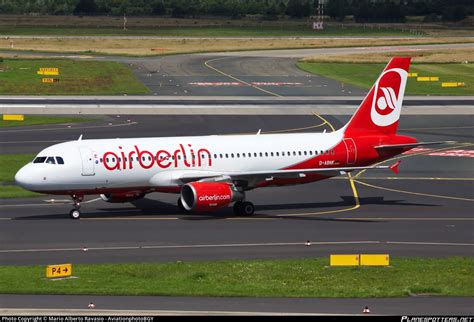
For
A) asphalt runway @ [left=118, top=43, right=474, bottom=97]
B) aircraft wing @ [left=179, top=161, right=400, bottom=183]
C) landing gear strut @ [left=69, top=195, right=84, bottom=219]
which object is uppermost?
aircraft wing @ [left=179, top=161, right=400, bottom=183]

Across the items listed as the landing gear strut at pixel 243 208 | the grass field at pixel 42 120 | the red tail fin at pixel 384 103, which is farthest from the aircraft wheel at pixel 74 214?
the grass field at pixel 42 120

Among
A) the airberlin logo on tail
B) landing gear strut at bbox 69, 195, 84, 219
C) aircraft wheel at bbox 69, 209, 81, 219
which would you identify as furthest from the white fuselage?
the airberlin logo on tail

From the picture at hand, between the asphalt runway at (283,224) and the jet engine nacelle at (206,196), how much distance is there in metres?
0.92

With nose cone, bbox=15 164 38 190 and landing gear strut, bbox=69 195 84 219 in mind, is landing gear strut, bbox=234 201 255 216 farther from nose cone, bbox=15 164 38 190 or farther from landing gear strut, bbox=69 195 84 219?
nose cone, bbox=15 164 38 190

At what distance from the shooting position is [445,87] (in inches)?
5221

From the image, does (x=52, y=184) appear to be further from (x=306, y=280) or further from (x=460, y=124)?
(x=460, y=124)

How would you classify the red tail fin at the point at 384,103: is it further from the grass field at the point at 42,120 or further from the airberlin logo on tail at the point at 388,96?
the grass field at the point at 42,120

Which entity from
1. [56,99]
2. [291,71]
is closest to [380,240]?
[56,99]

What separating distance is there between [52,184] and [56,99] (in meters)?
63.7

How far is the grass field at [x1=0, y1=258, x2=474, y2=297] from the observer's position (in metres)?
38.9

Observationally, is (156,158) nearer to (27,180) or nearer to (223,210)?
(223,210)

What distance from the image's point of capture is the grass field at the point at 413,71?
13025 cm

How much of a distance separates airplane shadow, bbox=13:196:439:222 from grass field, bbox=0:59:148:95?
211ft

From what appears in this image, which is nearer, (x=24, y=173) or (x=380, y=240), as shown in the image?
(x=380, y=240)
